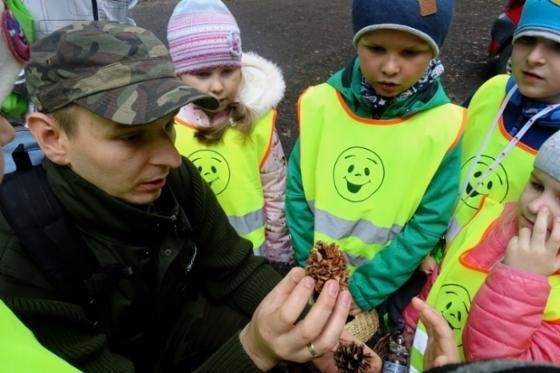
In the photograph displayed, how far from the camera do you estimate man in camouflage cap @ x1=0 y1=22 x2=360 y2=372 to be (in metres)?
1.61

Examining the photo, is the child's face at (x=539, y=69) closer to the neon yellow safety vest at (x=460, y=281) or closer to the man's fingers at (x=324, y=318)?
the neon yellow safety vest at (x=460, y=281)

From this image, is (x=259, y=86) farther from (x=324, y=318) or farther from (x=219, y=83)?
(x=324, y=318)

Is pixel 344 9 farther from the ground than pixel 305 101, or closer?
closer

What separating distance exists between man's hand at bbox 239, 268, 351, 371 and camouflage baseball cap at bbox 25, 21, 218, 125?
75cm

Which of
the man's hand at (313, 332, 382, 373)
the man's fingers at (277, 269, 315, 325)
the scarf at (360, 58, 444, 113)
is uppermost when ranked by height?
the scarf at (360, 58, 444, 113)

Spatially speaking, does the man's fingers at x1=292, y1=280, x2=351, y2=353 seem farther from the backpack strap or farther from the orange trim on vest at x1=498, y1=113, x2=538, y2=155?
the orange trim on vest at x1=498, y1=113, x2=538, y2=155

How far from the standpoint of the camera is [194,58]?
116 inches

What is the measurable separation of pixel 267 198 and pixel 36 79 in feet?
5.99

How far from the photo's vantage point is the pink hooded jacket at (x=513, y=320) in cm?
190

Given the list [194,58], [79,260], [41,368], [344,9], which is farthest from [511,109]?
[344,9]

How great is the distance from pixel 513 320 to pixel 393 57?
136cm

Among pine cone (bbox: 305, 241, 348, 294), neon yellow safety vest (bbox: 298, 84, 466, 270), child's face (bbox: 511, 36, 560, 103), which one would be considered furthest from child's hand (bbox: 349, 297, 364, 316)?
child's face (bbox: 511, 36, 560, 103)

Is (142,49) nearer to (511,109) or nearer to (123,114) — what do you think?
(123,114)

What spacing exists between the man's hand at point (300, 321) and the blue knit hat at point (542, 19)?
1.64 metres
